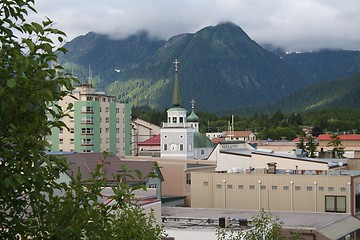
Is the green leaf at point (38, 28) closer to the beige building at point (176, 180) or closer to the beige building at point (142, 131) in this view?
the beige building at point (176, 180)

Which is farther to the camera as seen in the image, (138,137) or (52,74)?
(138,137)

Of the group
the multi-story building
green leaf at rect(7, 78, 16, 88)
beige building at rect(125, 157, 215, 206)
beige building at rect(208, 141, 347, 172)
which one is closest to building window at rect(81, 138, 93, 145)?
the multi-story building

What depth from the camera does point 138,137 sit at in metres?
Answer: 160

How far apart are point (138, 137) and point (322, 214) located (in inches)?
4526

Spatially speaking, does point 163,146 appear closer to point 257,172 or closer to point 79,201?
point 257,172

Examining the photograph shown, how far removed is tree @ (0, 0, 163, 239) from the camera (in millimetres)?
9773

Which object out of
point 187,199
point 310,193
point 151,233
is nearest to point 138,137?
point 187,199

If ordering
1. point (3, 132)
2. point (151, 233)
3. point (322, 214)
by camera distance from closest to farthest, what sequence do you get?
point (3, 132) < point (151, 233) < point (322, 214)

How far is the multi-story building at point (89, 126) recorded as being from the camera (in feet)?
334

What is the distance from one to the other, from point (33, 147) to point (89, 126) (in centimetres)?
9299

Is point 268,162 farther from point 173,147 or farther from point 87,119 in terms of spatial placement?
point 173,147

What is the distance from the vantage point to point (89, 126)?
102 metres

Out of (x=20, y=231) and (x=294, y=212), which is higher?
(x=20, y=231)

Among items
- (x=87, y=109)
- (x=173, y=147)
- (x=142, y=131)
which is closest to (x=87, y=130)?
(x=87, y=109)
